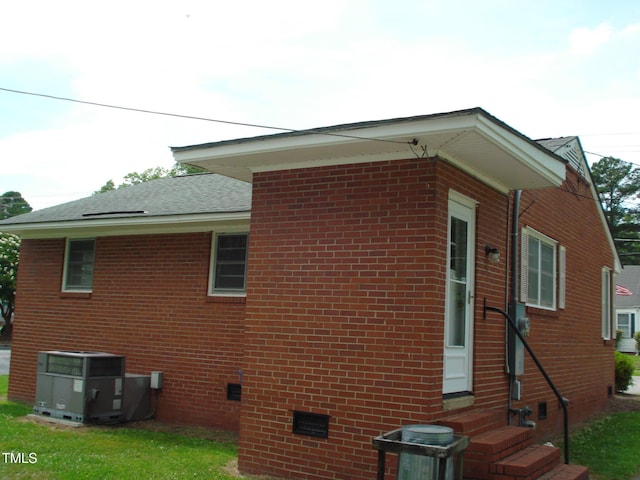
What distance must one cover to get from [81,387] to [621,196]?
60.5 metres

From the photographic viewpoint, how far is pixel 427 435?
5.28 metres

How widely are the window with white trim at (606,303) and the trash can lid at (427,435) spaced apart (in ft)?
32.1

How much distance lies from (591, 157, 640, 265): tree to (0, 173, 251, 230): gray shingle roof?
52.5 m

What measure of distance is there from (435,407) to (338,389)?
969mm

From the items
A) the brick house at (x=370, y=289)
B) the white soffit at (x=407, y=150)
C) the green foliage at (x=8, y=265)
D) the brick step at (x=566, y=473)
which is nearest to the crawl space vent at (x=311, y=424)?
the brick house at (x=370, y=289)

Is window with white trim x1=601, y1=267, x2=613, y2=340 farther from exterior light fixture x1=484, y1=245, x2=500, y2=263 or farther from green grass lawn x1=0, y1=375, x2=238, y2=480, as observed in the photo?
green grass lawn x1=0, y1=375, x2=238, y2=480

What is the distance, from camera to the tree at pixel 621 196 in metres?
58.6

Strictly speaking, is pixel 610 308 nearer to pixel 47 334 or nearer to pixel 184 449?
pixel 184 449

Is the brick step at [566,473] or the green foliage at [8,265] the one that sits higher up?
the green foliage at [8,265]

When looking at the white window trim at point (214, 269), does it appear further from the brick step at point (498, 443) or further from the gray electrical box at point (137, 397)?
the brick step at point (498, 443)

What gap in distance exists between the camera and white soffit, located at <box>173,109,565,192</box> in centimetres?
599

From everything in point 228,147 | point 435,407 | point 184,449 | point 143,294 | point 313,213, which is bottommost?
point 184,449

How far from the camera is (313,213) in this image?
23.0 ft

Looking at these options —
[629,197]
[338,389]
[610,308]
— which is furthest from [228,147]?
[629,197]
